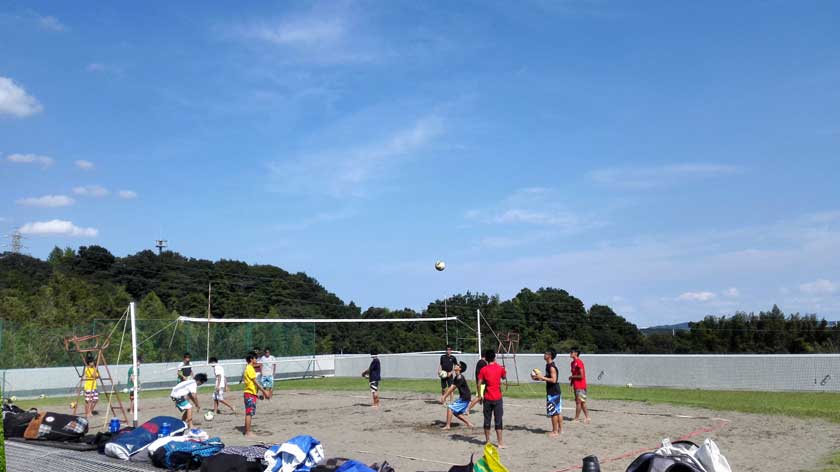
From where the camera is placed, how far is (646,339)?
48125 millimetres

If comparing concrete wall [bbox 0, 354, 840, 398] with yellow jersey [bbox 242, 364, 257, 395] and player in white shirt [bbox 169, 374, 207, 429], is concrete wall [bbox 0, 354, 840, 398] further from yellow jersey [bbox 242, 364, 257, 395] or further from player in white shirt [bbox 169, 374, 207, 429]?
yellow jersey [bbox 242, 364, 257, 395]

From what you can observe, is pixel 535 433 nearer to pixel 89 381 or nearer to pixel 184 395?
pixel 184 395

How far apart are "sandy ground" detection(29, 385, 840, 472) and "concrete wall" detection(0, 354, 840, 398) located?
600cm

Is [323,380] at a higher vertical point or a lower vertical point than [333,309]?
lower

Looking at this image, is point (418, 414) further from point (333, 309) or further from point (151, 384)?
point (333, 309)

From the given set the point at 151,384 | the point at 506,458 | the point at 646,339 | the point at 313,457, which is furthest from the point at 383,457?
the point at 646,339

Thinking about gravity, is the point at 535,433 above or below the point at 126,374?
below

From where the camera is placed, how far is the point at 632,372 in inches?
1008

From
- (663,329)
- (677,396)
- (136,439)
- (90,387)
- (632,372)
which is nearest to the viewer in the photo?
(136,439)

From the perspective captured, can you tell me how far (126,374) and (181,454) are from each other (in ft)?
70.3

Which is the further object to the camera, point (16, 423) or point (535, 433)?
point (535, 433)

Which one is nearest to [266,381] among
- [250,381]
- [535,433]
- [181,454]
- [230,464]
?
[250,381]

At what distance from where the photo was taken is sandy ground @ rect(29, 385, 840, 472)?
1121cm

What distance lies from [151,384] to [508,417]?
724 inches
